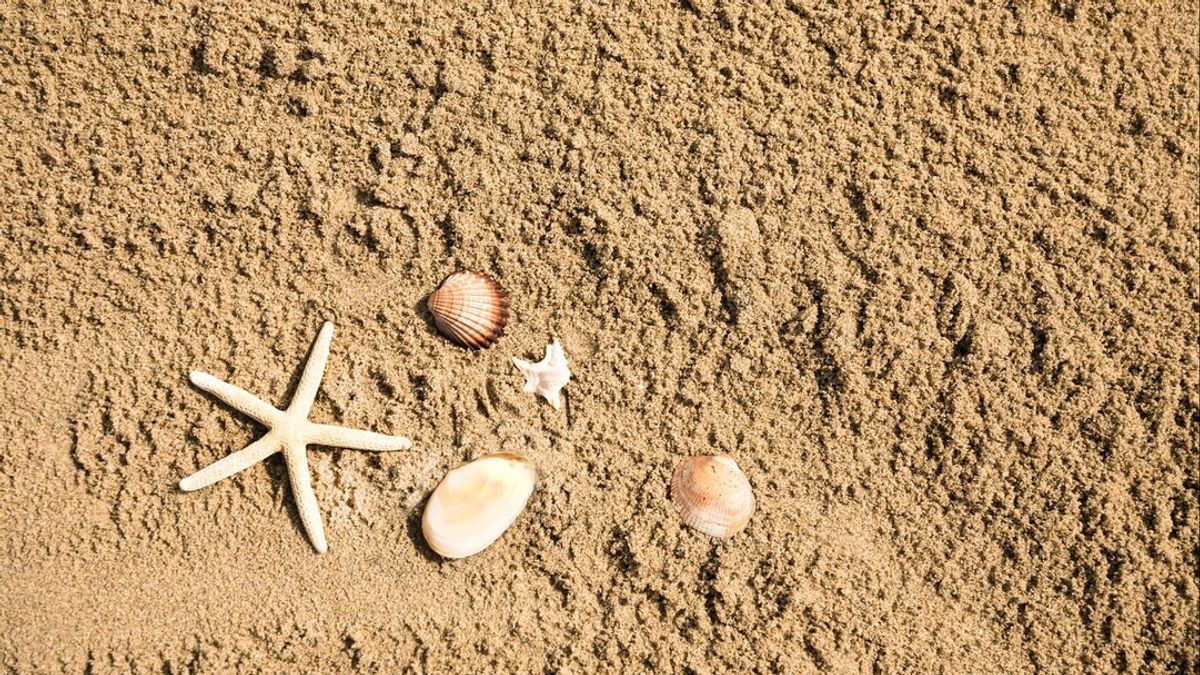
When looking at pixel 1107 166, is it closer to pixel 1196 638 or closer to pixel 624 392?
pixel 1196 638

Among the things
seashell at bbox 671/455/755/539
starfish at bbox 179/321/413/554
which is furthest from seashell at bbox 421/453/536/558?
seashell at bbox 671/455/755/539

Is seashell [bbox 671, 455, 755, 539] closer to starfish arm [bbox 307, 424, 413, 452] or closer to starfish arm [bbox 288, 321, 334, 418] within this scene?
starfish arm [bbox 307, 424, 413, 452]

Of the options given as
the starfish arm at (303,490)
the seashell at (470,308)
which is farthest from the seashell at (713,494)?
the starfish arm at (303,490)

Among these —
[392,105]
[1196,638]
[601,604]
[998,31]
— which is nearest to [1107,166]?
[998,31]

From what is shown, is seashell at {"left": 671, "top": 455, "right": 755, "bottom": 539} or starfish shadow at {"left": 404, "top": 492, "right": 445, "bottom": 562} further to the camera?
starfish shadow at {"left": 404, "top": 492, "right": 445, "bottom": 562}

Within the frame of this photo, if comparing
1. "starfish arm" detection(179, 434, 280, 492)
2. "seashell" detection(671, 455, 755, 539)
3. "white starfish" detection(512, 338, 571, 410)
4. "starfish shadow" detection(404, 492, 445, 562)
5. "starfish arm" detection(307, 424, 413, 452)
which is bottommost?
"starfish shadow" detection(404, 492, 445, 562)

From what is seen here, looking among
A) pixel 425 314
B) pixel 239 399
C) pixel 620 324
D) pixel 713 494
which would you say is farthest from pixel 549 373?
pixel 239 399

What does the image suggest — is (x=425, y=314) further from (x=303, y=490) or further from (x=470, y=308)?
(x=303, y=490)
